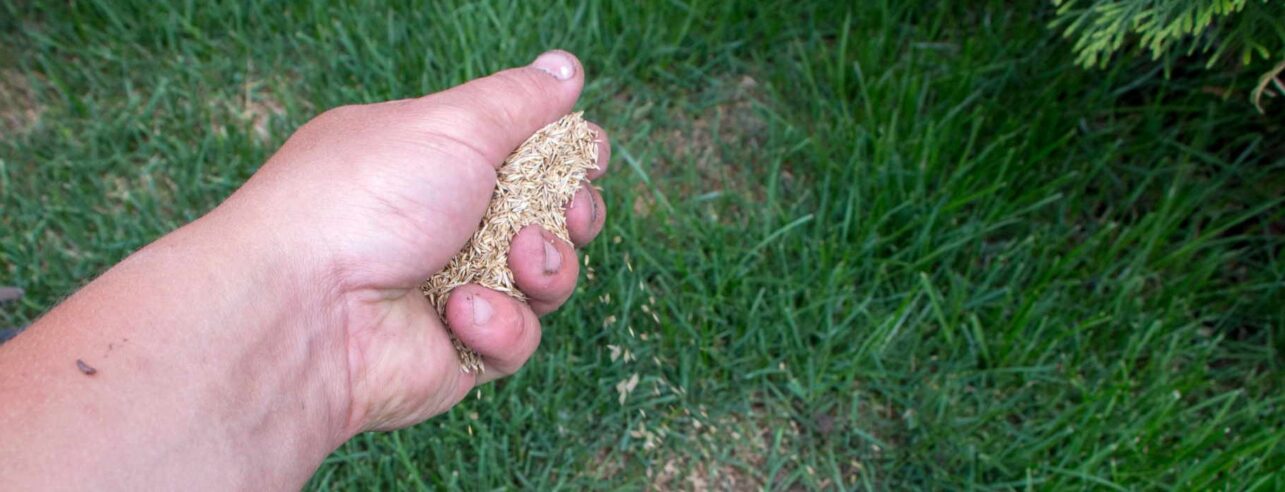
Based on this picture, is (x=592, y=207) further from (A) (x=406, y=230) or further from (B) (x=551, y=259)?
(A) (x=406, y=230)

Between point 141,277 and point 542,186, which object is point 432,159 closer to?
point 542,186

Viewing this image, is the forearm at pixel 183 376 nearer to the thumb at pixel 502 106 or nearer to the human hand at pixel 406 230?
the human hand at pixel 406 230

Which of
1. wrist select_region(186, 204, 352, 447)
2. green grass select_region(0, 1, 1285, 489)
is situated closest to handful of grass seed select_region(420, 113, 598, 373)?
wrist select_region(186, 204, 352, 447)

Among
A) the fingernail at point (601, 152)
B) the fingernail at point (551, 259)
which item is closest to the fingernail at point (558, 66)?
the fingernail at point (601, 152)

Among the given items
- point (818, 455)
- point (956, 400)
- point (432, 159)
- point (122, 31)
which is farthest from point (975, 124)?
point (122, 31)

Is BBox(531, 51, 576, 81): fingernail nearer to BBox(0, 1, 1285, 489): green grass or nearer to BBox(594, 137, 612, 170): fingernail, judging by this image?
BBox(594, 137, 612, 170): fingernail

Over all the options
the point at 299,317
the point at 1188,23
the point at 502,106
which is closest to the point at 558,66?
the point at 502,106
